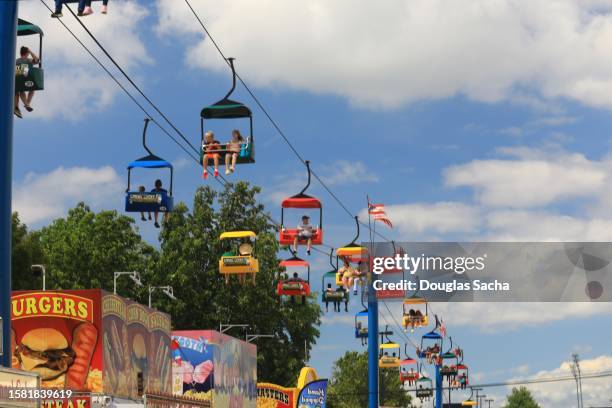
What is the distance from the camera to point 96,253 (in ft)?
260

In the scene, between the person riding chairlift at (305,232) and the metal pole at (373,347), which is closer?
the person riding chairlift at (305,232)

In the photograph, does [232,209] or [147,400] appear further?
[232,209]

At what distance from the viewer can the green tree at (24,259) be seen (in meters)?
70.2

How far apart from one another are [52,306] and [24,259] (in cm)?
3616

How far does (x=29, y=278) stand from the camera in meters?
71.1

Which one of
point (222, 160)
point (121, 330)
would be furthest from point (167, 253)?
point (222, 160)

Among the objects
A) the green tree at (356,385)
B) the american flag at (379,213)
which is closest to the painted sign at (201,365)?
the american flag at (379,213)

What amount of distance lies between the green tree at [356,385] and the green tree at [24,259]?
55665mm

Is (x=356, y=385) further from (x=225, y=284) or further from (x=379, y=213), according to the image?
(x=379, y=213)

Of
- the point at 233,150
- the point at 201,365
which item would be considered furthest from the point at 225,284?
the point at 233,150

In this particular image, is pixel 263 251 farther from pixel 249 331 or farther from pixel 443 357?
pixel 443 357

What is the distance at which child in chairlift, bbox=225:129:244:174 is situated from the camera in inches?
1238

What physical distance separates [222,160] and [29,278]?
42.0 m

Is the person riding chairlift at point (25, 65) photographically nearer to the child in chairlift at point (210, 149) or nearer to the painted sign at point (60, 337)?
the child in chairlift at point (210, 149)
